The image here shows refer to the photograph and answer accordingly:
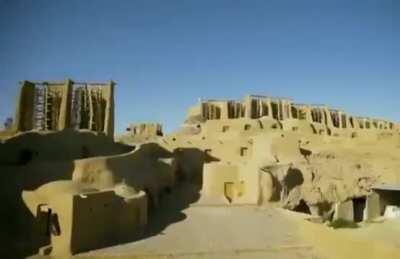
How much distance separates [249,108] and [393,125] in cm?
1908

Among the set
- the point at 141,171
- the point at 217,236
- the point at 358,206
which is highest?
the point at 141,171

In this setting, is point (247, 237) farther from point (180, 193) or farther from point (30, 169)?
point (30, 169)

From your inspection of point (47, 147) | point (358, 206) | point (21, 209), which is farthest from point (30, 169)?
point (358, 206)

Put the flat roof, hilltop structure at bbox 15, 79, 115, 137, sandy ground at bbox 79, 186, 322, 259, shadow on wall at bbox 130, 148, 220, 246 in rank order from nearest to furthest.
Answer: sandy ground at bbox 79, 186, 322, 259 → shadow on wall at bbox 130, 148, 220, 246 → the flat roof → hilltop structure at bbox 15, 79, 115, 137

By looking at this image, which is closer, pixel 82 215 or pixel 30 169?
pixel 82 215

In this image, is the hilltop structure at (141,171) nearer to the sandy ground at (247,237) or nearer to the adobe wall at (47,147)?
the adobe wall at (47,147)

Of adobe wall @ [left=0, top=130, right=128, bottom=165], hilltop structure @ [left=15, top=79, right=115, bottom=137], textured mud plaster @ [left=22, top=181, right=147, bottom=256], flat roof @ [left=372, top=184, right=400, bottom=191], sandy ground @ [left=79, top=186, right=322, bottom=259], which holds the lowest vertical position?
sandy ground @ [left=79, top=186, right=322, bottom=259]

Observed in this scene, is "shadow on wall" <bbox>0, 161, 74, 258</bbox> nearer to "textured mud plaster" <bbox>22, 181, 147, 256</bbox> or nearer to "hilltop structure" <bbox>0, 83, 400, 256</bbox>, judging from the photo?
"hilltop structure" <bbox>0, 83, 400, 256</bbox>

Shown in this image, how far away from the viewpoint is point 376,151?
92.3ft

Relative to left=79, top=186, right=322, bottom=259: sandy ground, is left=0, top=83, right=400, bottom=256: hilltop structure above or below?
above

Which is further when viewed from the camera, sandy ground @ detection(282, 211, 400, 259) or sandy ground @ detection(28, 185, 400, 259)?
sandy ground @ detection(28, 185, 400, 259)

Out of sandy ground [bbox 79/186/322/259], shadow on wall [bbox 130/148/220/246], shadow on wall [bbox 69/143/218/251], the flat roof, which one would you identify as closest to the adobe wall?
shadow on wall [bbox 69/143/218/251]

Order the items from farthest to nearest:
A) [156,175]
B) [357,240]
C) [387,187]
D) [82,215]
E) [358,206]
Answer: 1. [358,206]
2. [156,175]
3. [387,187]
4. [82,215]
5. [357,240]

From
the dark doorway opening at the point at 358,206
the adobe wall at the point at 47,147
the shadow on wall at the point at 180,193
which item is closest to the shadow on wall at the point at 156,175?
the shadow on wall at the point at 180,193
